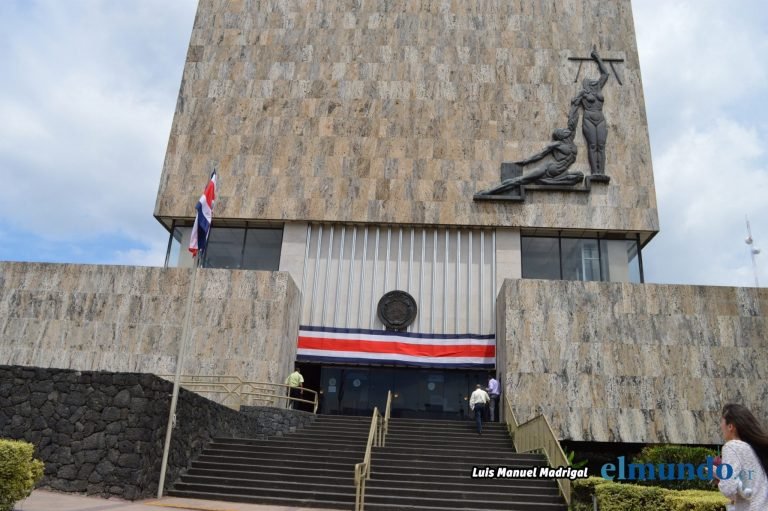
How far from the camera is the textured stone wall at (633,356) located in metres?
18.7

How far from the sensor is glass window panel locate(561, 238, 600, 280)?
2317 cm

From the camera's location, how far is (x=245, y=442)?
15.0m

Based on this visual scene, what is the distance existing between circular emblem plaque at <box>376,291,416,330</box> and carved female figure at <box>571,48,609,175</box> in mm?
9400

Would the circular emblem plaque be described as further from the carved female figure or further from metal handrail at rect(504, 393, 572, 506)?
the carved female figure

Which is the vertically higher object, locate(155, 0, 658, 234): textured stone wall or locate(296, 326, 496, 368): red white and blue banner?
locate(155, 0, 658, 234): textured stone wall

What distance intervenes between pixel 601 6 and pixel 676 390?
1797 cm

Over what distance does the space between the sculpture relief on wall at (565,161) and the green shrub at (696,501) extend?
1635 cm

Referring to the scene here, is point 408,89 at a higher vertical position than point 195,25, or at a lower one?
lower

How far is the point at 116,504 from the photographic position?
10.4 m

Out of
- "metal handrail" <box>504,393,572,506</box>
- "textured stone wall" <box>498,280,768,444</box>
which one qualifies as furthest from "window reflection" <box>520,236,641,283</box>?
"metal handrail" <box>504,393,572,506</box>

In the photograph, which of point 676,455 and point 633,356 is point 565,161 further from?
point 676,455

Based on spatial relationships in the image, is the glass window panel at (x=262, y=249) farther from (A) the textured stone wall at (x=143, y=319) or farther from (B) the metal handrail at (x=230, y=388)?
(B) the metal handrail at (x=230, y=388)

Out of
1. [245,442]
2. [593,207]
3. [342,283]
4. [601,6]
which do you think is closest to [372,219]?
[342,283]

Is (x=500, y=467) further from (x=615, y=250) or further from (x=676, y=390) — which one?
(x=615, y=250)
